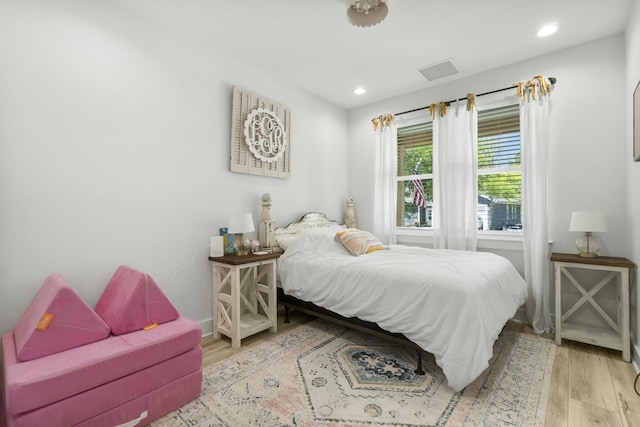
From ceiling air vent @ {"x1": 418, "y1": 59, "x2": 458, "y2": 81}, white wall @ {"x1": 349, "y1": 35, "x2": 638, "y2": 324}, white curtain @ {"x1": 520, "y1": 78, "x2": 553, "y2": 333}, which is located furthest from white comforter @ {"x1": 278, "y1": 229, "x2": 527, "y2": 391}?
ceiling air vent @ {"x1": 418, "y1": 59, "x2": 458, "y2": 81}

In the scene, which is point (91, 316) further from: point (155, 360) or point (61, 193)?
point (61, 193)

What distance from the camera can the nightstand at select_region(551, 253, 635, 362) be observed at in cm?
225

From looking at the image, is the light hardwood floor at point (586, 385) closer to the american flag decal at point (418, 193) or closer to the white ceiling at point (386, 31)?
the american flag decal at point (418, 193)

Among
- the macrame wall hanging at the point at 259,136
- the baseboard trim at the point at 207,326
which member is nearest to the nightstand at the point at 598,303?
the macrame wall hanging at the point at 259,136

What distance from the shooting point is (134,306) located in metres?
1.76

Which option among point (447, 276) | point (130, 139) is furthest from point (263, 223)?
point (447, 276)

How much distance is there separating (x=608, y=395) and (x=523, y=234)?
148cm

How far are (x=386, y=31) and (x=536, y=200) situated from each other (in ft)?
6.94

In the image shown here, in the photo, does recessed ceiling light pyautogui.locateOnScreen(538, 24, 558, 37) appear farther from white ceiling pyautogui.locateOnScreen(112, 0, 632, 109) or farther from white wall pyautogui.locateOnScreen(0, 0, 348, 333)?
white wall pyautogui.locateOnScreen(0, 0, 348, 333)

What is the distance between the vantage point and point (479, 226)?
3.39 m

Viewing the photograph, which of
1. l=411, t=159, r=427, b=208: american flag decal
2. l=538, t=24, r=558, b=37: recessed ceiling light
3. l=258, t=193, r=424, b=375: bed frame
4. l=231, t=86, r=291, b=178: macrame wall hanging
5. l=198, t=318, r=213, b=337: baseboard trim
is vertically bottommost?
l=198, t=318, r=213, b=337: baseboard trim

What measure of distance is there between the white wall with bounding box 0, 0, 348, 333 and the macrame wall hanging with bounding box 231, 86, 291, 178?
97 mm

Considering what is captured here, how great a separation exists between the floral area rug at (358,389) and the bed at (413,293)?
0.20 metres

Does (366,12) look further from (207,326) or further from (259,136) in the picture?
(207,326)
